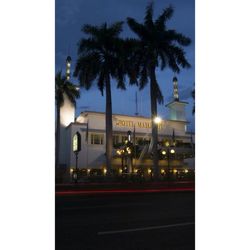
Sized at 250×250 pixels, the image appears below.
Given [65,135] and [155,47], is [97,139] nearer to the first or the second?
[65,135]

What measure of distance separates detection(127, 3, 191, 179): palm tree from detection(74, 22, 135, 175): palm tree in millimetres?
1104

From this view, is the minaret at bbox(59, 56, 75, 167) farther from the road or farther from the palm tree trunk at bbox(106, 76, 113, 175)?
the road

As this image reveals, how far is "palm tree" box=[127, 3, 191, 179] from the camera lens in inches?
992

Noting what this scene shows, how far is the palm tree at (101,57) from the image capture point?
25.3 metres

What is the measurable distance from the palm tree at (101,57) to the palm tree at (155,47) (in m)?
1.10

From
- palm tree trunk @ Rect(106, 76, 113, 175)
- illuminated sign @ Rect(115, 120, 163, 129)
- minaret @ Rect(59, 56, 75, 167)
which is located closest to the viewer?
palm tree trunk @ Rect(106, 76, 113, 175)

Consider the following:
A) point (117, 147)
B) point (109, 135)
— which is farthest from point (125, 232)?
point (117, 147)

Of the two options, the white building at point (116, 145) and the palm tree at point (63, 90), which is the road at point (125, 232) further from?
the palm tree at point (63, 90)

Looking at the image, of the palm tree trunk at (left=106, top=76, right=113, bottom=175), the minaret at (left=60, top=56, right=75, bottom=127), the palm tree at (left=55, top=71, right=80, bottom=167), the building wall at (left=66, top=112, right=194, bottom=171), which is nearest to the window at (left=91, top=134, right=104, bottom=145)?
the building wall at (left=66, top=112, right=194, bottom=171)

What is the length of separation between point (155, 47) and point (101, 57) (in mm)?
3775
